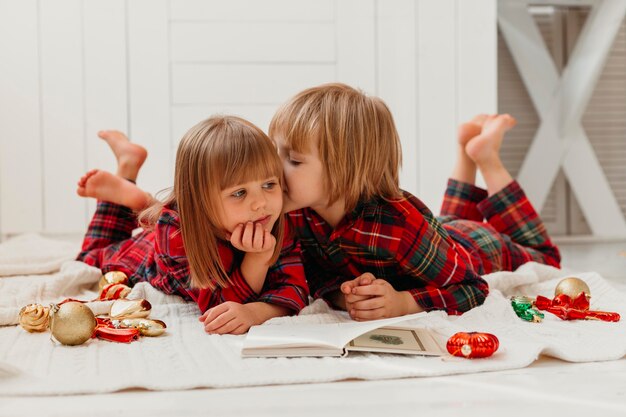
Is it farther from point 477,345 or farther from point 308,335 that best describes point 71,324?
point 477,345

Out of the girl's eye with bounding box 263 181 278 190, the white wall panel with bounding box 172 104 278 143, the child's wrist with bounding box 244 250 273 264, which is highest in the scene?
the white wall panel with bounding box 172 104 278 143

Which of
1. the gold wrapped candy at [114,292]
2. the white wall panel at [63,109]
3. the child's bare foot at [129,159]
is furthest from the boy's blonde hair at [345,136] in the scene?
the white wall panel at [63,109]

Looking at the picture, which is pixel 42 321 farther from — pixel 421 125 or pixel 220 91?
pixel 421 125

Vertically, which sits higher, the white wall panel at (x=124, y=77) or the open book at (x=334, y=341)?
the white wall panel at (x=124, y=77)

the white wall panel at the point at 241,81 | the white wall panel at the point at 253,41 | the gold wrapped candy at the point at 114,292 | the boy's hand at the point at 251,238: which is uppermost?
the white wall panel at the point at 253,41

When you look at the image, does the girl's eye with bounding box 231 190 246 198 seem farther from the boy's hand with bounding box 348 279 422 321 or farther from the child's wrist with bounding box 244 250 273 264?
the boy's hand with bounding box 348 279 422 321

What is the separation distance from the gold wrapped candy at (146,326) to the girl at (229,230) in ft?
0.20

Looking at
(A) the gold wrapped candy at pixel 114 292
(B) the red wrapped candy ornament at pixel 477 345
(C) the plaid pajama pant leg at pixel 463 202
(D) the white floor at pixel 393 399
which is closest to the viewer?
(D) the white floor at pixel 393 399

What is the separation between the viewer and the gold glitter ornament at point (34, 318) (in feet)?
3.43

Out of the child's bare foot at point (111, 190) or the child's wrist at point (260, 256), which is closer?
the child's wrist at point (260, 256)

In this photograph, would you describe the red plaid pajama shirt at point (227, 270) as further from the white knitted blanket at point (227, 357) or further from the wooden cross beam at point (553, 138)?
the wooden cross beam at point (553, 138)

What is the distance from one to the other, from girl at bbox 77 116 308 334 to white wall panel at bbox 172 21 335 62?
42.0 inches

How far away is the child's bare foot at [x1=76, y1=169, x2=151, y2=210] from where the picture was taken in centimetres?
156

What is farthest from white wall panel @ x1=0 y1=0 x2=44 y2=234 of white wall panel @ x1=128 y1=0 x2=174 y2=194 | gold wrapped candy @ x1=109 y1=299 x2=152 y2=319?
gold wrapped candy @ x1=109 y1=299 x2=152 y2=319
